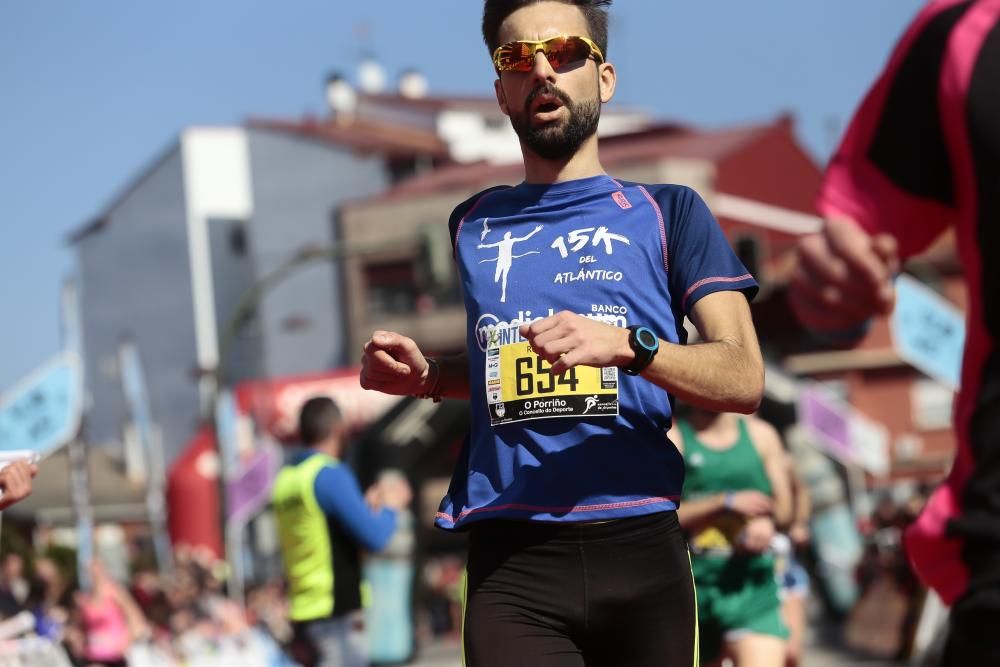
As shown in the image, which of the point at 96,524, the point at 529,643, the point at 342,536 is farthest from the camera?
the point at 96,524

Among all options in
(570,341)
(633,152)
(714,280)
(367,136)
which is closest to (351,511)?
(714,280)

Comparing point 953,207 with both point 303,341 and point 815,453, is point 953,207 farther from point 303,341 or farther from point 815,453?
point 303,341

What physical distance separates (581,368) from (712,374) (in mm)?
417

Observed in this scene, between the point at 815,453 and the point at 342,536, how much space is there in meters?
15.4

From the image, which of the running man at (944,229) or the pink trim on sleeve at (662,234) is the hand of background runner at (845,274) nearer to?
the running man at (944,229)

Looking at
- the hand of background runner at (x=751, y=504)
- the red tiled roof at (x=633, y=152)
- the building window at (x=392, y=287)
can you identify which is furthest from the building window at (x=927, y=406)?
the hand of background runner at (x=751, y=504)

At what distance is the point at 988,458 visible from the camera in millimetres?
2600

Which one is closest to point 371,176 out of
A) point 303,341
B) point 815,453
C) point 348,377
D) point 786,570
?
point 303,341

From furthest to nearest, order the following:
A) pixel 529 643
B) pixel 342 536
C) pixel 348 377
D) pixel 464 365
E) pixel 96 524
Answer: pixel 96 524 < pixel 348 377 < pixel 342 536 < pixel 464 365 < pixel 529 643

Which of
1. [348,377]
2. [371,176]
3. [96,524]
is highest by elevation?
[371,176]

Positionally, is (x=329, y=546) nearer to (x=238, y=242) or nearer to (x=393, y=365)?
(x=393, y=365)

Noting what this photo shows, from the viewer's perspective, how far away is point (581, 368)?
3734mm

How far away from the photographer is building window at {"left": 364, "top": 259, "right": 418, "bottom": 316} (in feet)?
169

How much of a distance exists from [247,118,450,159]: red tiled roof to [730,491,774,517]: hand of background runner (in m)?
50.9
